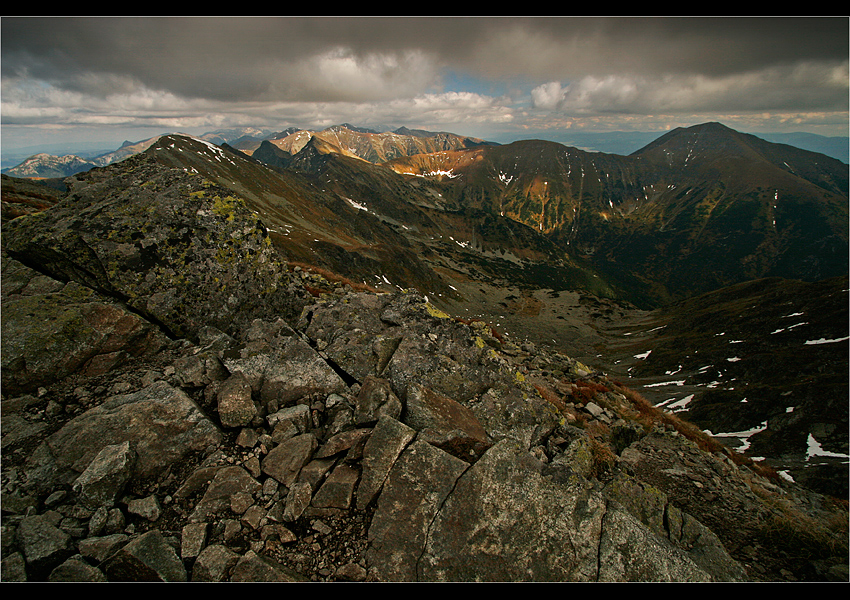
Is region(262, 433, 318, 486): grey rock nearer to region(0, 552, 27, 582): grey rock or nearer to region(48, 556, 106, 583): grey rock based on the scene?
region(48, 556, 106, 583): grey rock

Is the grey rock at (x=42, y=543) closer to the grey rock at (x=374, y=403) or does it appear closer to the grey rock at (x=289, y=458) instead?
the grey rock at (x=289, y=458)

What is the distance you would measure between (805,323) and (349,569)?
15585cm

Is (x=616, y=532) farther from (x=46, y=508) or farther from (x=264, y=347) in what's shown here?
(x=46, y=508)

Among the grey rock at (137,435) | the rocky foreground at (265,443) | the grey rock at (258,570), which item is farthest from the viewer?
the grey rock at (137,435)

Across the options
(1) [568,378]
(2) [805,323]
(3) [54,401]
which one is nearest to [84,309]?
(3) [54,401]

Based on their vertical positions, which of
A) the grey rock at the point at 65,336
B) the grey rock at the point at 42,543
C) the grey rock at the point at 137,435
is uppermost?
the grey rock at the point at 65,336

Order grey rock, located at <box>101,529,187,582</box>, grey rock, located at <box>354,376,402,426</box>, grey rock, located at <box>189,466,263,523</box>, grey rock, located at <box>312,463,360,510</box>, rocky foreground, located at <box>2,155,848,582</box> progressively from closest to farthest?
1. grey rock, located at <box>101,529,187,582</box>
2. rocky foreground, located at <box>2,155,848,582</box>
3. grey rock, located at <box>189,466,263,523</box>
4. grey rock, located at <box>312,463,360,510</box>
5. grey rock, located at <box>354,376,402,426</box>

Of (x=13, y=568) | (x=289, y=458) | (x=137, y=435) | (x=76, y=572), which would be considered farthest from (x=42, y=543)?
(x=289, y=458)

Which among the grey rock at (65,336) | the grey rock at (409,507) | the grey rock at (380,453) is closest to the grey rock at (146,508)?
the grey rock at (380,453)

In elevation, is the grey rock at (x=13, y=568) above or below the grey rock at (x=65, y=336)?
below

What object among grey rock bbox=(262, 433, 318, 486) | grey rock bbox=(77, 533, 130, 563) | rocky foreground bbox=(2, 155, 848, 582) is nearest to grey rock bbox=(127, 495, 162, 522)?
rocky foreground bbox=(2, 155, 848, 582)

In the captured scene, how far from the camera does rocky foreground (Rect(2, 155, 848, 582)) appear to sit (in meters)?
5.49

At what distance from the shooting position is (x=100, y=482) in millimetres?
5547

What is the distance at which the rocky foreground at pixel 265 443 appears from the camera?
549 cm
